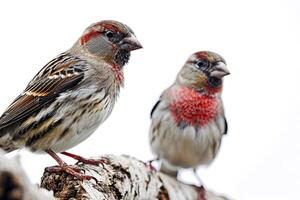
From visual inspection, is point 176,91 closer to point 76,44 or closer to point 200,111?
point 200,111

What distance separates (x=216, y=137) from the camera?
7547 mm

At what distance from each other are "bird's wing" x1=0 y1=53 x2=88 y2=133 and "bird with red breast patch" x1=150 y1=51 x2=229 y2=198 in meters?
1.25

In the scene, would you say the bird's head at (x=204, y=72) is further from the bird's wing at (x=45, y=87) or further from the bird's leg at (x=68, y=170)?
the bird's leg at (x=68, y=170)

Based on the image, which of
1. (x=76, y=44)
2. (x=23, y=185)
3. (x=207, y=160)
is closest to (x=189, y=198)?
(x=207, y=160)

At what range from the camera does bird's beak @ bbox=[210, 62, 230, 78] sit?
7.38 metres

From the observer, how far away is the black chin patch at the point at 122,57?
7036 mm

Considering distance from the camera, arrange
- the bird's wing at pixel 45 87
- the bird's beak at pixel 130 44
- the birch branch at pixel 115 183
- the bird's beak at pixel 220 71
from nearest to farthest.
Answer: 1. the birch branch at pixel 115 183
2. the bird's wing at pixel 45 87
3. the bird's beak at pixel 130 44
4. the bird's beak at pixel 220 71

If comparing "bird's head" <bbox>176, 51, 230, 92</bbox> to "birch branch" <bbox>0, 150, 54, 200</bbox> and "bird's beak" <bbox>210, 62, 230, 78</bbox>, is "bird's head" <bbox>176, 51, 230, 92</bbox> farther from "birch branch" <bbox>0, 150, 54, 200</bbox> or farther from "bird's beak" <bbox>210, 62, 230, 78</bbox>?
"birch branch" <bbox>0, 150, 54, 200</bbox>

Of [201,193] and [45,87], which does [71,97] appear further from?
[201,193]

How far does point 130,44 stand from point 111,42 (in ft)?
0.94

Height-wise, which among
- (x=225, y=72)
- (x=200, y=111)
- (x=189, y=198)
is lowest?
(x=189, y=198)

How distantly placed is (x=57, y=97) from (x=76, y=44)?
1.11 m

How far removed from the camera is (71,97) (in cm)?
650

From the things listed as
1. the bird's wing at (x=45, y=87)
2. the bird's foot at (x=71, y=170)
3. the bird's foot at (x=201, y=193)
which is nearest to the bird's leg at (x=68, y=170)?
the bird's foot at (x=71, y=170)
